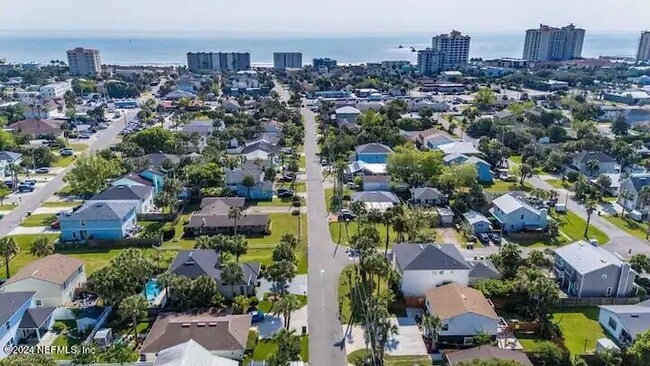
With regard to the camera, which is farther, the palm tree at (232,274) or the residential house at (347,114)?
the residential house at (347,114)

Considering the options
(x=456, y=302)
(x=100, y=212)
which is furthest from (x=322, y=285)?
(x=100, y=212)

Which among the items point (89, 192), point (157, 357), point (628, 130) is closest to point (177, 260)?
point (157, 357)

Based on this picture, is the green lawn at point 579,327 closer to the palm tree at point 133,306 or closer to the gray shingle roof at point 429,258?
the gray shingle roof at point 429,258

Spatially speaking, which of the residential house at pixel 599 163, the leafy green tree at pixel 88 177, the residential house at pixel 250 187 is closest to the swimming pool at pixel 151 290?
the residential house at pixel 250 187

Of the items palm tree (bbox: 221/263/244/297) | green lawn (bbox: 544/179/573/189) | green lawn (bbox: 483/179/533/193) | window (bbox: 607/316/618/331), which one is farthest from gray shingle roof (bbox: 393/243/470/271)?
green lawn (bbox: 544/179/573/189)

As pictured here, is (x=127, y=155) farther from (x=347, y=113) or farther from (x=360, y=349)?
(x=360, y=349)

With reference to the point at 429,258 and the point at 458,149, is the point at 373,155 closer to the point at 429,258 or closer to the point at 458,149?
the point at 458,149
